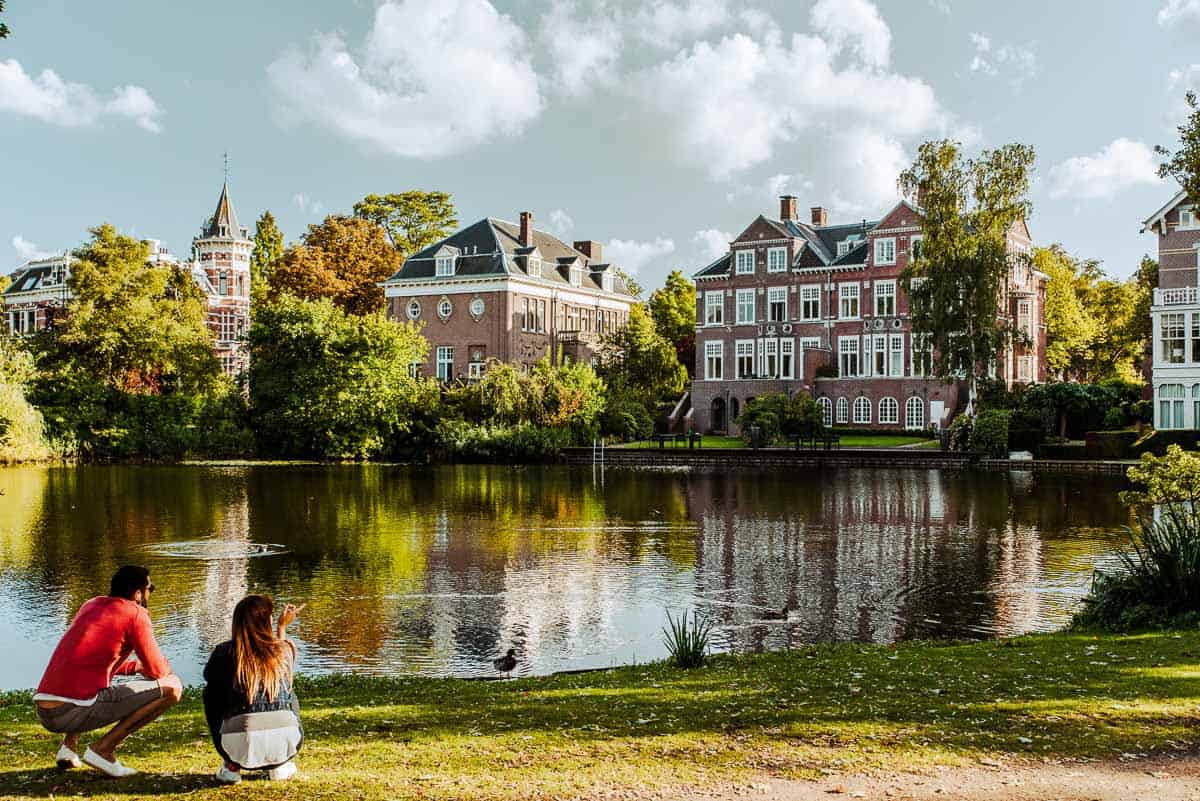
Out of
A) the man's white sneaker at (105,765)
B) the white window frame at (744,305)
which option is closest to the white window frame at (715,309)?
the white window frame at (744,305)

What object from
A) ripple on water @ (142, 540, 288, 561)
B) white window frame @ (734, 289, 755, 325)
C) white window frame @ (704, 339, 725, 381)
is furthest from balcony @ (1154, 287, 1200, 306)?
ripple on water @ (142, 540, 288, 561)

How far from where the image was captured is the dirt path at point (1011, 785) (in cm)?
626

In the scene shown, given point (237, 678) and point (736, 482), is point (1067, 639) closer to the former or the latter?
point (237, 678)

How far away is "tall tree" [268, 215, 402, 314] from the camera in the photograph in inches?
3007

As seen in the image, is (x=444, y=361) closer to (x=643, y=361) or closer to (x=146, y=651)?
(x=643, y=361)

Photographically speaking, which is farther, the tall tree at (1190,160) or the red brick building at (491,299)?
the red brick building at (491,299)

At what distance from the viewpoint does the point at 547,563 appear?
70.1ft

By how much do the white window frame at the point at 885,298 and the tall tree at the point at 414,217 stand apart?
35543 millimetres

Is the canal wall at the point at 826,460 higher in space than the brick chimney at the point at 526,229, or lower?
lower

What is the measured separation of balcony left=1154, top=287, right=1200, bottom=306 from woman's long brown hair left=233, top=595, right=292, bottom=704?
170 feet

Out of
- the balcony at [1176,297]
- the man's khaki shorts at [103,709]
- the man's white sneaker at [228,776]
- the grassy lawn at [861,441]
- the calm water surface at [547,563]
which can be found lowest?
the calm water surface at [547,563]

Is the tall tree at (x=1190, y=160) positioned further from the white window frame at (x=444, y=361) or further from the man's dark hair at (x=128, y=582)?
the white window frame at (x=444, y=361)

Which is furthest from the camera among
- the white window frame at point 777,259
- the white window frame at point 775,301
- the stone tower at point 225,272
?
the stone tower at point 225,272

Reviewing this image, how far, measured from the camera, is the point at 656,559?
71.8 feet
